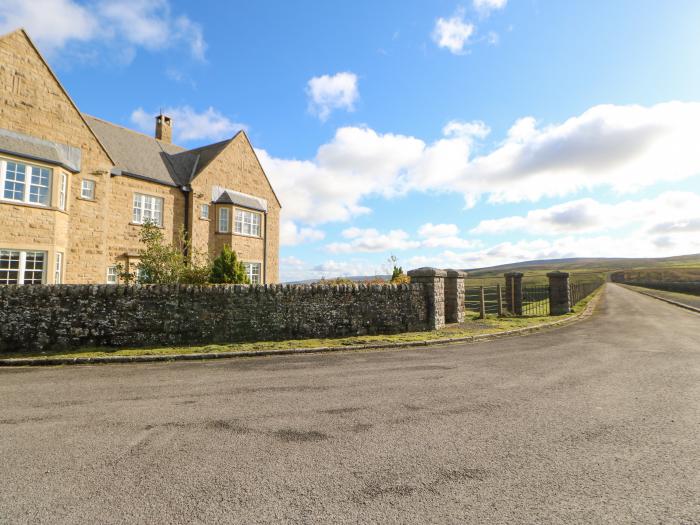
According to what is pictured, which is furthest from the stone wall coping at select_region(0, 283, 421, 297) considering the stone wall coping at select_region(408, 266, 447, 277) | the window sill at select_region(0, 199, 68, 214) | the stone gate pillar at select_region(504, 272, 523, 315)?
the stone gate pillar at select_region(504, 272, 523, 315)

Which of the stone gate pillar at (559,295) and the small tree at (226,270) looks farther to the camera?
the stone gate pillar at (559,295)

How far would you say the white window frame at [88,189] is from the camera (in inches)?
658

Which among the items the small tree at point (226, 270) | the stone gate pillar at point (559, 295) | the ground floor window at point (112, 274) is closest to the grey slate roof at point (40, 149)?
the ground floor window at point (112, 274)

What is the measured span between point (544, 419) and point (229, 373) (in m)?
5.93

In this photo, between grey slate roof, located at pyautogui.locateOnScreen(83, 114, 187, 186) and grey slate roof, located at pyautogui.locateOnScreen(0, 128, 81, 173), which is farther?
grey slate roof, located at pyautogui.locateOnScreen(83, 114, 187, 186)

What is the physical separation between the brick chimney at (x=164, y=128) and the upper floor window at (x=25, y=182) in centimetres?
1160

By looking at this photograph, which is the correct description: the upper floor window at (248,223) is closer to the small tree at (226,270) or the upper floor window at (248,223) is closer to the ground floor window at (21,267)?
the small tree at (226,270)

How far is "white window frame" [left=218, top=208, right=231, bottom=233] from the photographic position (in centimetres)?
2259

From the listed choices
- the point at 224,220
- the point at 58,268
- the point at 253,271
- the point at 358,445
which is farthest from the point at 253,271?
the point at 358,445

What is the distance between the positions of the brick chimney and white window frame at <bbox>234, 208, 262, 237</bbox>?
26.8ft

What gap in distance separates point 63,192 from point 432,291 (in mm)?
16258

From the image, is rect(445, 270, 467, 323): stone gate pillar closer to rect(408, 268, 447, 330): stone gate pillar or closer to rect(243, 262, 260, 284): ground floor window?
rect(408, 268, 447, 330): stone gate pillar

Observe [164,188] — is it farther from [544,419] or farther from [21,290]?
[544,419]

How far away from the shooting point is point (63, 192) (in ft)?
51.8
